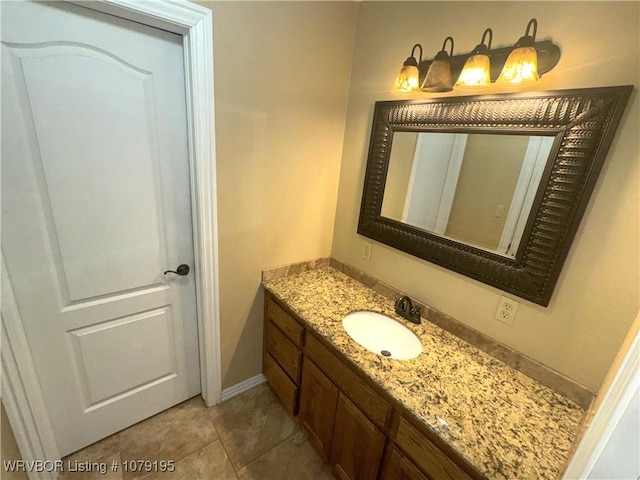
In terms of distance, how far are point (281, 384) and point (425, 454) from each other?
0.96 m

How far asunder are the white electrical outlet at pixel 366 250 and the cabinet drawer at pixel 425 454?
862 millimetres

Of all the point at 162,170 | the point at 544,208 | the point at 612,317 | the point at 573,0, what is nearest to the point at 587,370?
the point at 612,317

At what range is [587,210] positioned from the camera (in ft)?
2.97

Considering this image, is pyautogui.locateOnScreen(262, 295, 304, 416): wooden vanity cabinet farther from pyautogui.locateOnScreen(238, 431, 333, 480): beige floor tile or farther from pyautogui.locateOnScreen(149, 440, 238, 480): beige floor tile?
pyautogui.locateOnScreen(149, 440, 238, 480): beige floor tile

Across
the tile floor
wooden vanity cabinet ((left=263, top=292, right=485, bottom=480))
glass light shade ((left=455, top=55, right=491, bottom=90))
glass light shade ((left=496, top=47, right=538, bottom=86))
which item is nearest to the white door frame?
the tile floor

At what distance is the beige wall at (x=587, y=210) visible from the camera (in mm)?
829

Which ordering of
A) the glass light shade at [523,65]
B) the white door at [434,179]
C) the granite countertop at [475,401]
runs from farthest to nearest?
the white door at [434,179] → the glass light shade at [523,65] → the granite countertop at [475,401]

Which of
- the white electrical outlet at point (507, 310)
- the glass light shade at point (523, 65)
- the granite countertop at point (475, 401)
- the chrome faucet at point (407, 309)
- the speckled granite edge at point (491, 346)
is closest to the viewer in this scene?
the granite countertop at point (475, 401)

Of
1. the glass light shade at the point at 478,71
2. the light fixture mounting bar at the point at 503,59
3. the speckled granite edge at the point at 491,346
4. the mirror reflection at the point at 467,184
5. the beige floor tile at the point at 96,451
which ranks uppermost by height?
the light fixture mounting bar at the point at 503,59

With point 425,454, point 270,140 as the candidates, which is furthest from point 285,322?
point 270,140

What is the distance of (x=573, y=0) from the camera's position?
861mm

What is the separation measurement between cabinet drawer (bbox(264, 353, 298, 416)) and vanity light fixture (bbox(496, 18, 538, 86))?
1.66 metres

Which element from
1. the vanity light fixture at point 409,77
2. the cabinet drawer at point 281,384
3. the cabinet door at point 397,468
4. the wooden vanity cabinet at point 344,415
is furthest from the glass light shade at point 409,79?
the cabinet drawer at point 281,384

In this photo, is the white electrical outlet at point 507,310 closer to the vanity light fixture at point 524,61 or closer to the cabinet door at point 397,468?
the cabinet door at point 397,468
